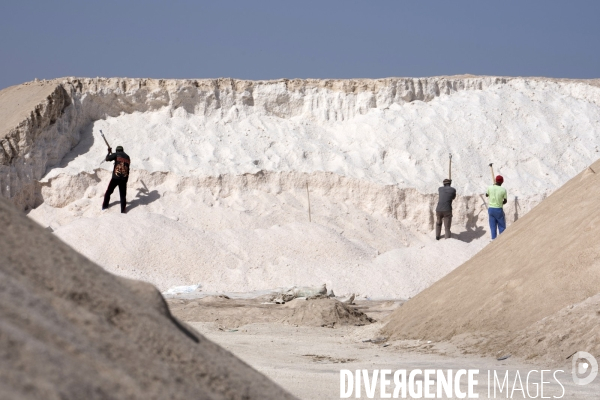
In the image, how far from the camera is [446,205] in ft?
55.0

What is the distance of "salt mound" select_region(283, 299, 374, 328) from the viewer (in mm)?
10102

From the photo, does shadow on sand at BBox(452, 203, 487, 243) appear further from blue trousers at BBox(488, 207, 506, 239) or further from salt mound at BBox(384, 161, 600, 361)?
salt mound at BBox(384, 161, 600, 361)

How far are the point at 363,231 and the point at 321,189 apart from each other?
5.00 feet

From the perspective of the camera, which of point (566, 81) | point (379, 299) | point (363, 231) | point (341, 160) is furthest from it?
point (566, 81)

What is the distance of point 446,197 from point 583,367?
11.0m

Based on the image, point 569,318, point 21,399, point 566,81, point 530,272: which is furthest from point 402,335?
point 566,81

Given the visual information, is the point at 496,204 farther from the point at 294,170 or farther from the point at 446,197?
the point at 294,170

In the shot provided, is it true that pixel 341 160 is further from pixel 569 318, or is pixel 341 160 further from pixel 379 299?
pixel 569 318

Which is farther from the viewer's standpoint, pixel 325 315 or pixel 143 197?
pixel 143 197

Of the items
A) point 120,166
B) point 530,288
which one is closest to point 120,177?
point 120,166

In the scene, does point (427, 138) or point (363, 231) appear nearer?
point (363, 231)

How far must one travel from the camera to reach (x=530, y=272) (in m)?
Answer: 7.50

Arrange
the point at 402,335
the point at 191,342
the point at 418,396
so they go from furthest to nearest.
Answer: the point at 402,335 → the point at 418,396 → the point at 191,342

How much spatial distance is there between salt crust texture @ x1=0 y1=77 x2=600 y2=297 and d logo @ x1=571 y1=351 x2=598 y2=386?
284 inches
